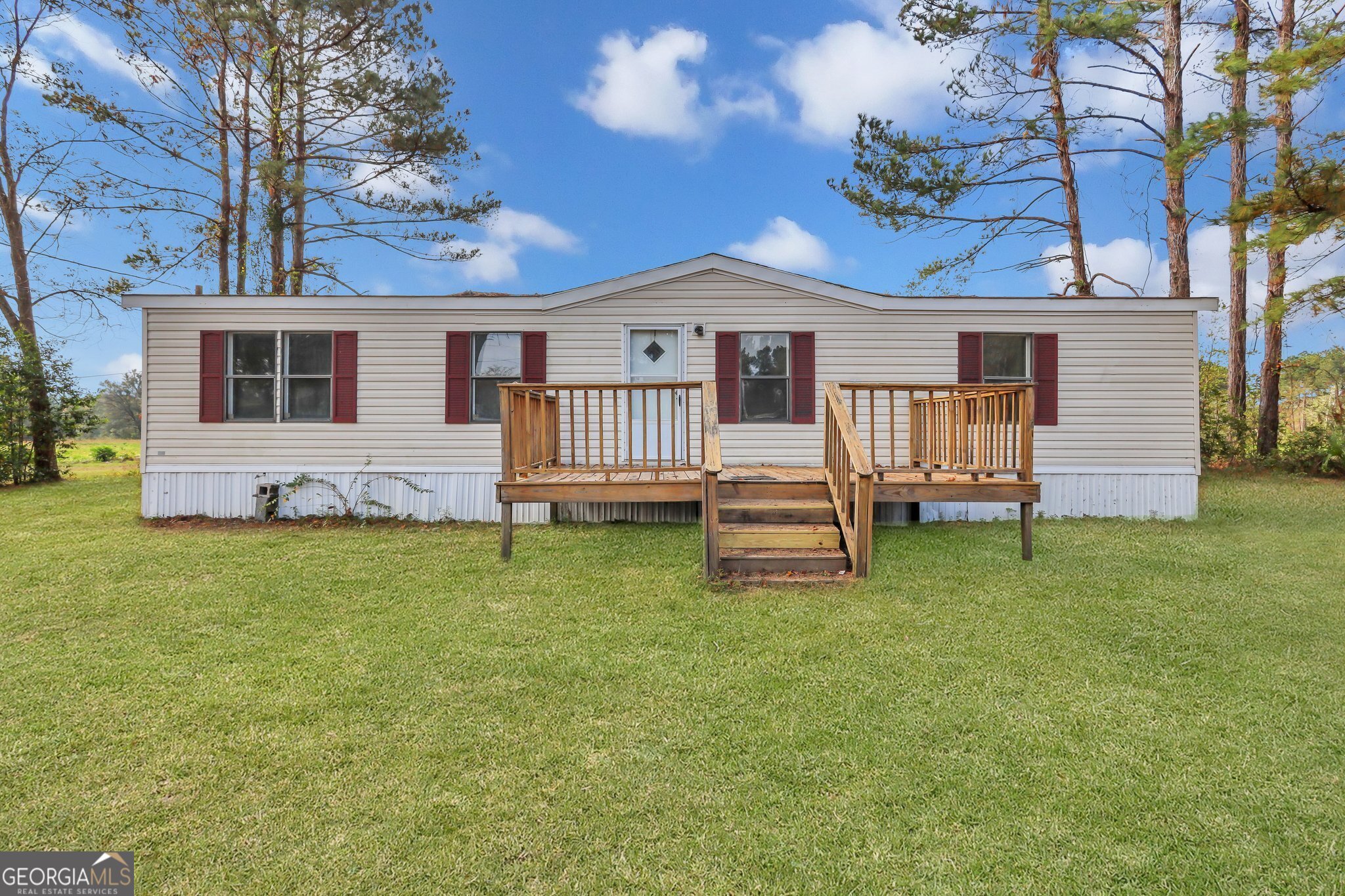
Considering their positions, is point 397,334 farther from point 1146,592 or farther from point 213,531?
point 1146,592

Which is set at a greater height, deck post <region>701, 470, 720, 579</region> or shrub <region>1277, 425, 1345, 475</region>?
Result: shrub <region>1277, 425, 1345, 475</region>

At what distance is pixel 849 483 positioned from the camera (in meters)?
4.84

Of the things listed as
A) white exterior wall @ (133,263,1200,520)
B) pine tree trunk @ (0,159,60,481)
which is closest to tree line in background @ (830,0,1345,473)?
white exterior wall @ (133,263,1200,520)

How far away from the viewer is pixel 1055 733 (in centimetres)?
243

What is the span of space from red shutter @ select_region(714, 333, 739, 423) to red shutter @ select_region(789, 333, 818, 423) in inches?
26.8

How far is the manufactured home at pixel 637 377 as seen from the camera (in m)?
7.13

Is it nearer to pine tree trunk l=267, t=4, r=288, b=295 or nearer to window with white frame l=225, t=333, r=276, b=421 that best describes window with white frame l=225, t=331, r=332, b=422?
window with white frame l=225, t=333, r=276, b=421

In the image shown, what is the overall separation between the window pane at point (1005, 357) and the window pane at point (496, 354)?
19.1 feet

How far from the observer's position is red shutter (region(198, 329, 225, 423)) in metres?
7.20

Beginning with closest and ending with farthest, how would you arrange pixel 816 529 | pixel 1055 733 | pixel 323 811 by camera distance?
pixel 323 811
pixel 1055 733
pixel 816 529

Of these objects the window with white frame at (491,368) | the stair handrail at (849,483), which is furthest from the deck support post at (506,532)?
the stair handrail at (849,483)

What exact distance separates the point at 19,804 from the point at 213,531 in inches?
217

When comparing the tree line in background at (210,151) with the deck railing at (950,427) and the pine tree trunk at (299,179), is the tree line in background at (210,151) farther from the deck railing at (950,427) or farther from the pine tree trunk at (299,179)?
the deck railing at (950,427)

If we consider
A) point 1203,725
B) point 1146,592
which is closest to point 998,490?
point 1146,592
